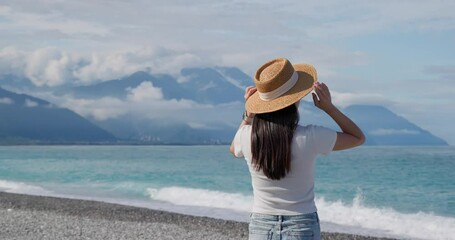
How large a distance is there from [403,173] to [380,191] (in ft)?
42.8

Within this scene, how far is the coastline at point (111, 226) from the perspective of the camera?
11.5 metres

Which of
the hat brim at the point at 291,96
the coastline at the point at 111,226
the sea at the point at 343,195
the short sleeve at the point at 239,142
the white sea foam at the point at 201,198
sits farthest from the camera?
the white sea foam at the point at 201,198

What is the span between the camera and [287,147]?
3359 mm

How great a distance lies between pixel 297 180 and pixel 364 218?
1624 cm

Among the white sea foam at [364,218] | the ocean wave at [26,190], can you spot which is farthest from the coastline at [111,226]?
the ocean wave at [26,190]

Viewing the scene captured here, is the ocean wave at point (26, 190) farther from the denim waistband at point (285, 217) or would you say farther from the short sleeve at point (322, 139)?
the short sleeve at point (322, 139)

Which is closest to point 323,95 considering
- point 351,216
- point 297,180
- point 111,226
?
point 297,180

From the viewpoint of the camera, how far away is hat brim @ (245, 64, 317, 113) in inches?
132

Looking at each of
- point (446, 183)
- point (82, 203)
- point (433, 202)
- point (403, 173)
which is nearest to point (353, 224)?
point (82, 203)

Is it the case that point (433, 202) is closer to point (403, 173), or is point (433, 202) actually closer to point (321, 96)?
point (403, 173)

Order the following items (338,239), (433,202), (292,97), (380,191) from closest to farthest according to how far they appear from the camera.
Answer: (292,97) → (338,239) → (433,202) → (380,191)

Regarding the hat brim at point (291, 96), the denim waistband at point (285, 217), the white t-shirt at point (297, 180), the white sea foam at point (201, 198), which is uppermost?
the white sea foam at point (201, 198)

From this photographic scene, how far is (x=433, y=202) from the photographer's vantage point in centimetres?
2667

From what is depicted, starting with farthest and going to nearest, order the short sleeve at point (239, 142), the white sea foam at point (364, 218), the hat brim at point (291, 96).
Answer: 1. the white sea foam at point (364, 218)
2. the short sleeve at point (239, 142)
3. the hat brim at point (291, 96)
